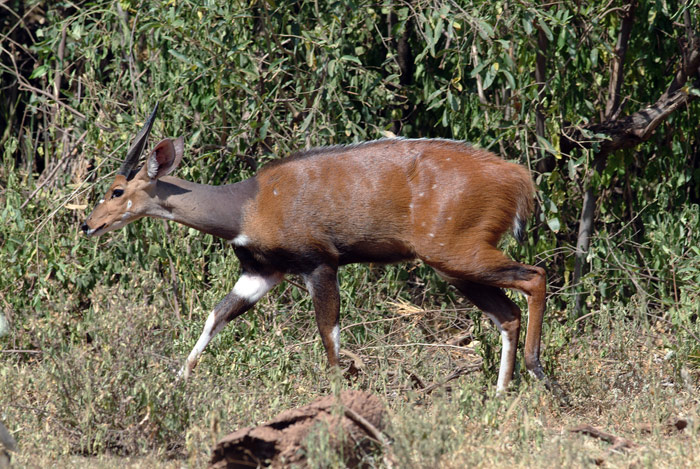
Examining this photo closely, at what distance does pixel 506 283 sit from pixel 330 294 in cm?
110

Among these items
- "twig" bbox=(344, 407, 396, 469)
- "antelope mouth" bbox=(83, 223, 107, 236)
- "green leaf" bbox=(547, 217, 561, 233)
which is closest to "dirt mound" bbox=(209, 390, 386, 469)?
"twig" bbox=(344, 407, 396, 469)

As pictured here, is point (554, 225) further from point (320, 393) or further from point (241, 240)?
point (241, 240)

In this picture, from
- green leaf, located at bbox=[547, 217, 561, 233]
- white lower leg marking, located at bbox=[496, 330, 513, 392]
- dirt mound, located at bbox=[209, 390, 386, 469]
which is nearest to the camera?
dirt mound, located at bbox=[209, 390, 386, 469]

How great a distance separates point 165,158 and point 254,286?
3.35 feet

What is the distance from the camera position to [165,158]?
638 centimetres

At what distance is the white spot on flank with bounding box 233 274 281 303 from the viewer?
254 inches

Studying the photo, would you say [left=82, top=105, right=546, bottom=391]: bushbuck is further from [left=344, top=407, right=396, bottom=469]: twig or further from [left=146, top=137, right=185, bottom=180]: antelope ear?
[left=344, top=407, right=396, bottom=469]: twig

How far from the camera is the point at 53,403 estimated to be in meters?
5.20

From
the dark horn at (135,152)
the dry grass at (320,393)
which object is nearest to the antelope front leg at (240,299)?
the dry grass at (320,393)

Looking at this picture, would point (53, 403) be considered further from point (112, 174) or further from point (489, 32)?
point (489, 32)

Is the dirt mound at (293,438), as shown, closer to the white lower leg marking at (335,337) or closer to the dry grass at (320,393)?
the dry grass at (320,393)

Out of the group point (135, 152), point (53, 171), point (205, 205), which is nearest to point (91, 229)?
point (135, 152)

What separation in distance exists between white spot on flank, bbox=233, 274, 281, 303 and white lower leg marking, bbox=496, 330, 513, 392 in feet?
5.01

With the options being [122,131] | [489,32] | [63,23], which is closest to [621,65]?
[489,32]
